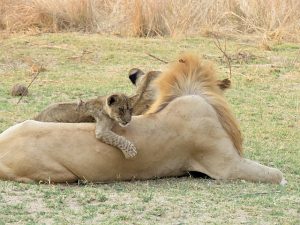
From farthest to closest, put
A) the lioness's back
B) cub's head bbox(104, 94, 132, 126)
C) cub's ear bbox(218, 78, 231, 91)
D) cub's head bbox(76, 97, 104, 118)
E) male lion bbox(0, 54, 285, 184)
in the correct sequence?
cub's ear bbox(218, 78, 231, 91), the lioness's back, cub's head bbox(76, 97, 104, 118), cub's head bbox(104, 94, 132, 126), male lion bbox(0, 54, 285, 184)

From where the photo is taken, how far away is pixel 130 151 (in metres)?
5.75

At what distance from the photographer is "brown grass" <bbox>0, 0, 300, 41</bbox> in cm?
1375

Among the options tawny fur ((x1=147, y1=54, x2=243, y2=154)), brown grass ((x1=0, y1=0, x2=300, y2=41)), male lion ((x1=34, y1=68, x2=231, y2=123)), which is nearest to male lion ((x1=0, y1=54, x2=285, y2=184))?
tawny fur ((x1=147, y1=54, x2=243, y2=154))

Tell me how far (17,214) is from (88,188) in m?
0.70

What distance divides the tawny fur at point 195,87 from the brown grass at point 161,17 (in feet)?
23.8

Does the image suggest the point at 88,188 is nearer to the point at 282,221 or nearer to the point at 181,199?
the point at 181,199

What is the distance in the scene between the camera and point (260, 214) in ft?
16.5

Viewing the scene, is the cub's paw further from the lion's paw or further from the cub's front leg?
the lion's paw

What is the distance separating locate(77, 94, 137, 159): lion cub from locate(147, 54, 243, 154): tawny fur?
0.29m

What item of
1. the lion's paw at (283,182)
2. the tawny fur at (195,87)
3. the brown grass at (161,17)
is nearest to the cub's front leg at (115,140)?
the tawny fur at (195,87)

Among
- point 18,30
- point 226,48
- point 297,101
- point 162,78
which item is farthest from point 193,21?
point 162,78

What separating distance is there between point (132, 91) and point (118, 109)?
3853 millimetres

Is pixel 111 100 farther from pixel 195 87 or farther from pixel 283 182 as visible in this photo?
pixel 283 182

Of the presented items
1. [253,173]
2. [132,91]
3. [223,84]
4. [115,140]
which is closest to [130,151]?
[115,140]
